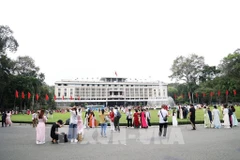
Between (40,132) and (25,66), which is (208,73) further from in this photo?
(40,132)

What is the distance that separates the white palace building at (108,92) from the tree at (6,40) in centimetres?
5213

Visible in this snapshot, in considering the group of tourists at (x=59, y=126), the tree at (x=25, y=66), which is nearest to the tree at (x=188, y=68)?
the tree at (x=25, y=66)

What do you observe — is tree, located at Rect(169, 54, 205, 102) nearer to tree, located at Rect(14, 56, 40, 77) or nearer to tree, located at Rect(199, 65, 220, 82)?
tree, located at Rect(199, 65, 220, 82)

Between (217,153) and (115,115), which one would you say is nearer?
(217,153)

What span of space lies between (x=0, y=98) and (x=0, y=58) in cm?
1180

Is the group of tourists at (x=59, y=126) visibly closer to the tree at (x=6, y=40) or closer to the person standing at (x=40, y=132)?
the person standing at (x=40, y=132)

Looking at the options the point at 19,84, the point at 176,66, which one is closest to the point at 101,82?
the point at 176,66

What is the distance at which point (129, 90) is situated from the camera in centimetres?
9488

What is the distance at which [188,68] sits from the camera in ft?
188

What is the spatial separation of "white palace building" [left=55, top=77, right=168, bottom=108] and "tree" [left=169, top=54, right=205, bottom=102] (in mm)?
28956

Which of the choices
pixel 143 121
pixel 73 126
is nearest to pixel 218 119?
pixel 143 121

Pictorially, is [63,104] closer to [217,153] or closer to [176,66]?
[176,66]

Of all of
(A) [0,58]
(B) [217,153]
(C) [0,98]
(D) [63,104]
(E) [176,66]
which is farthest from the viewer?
(D) [63,104]

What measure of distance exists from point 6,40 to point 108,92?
61.6 meters
